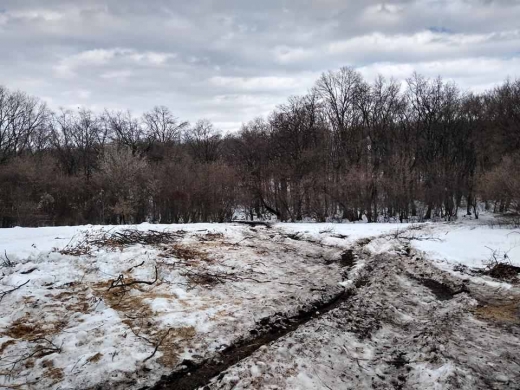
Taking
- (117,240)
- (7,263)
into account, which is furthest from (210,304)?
(117,240)

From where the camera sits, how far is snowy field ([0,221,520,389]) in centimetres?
520

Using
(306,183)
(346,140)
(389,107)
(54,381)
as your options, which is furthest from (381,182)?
(54,381)

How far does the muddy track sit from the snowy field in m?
0.11

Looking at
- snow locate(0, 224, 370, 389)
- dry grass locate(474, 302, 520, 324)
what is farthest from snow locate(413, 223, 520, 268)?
snow locate(0, 224, 370, 389)

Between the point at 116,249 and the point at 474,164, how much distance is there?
1609 inches

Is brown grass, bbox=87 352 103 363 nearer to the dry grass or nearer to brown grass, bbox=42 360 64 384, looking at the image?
brown grass, bbox=42 360 64 384

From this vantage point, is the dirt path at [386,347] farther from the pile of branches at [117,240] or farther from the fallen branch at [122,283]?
the pile of branches at [117,240]

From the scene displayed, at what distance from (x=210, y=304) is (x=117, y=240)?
5.75 m

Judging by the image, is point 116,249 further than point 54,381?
Yes

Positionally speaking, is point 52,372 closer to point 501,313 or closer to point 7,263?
point 7,263

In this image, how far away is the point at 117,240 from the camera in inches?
474

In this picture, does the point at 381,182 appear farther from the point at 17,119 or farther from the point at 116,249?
the point at 17,119

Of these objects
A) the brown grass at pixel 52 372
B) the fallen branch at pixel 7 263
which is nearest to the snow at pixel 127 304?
the brown grass at pixel 52 372

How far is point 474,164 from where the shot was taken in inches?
1580
